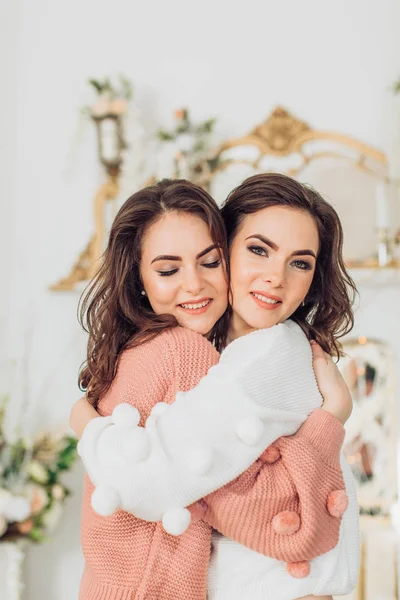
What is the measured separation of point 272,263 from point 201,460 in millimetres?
411

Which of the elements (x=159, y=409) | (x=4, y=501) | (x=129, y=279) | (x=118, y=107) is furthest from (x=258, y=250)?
(x=118, y=107)

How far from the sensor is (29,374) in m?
3.37

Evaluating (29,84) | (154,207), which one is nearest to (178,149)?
(29,84)

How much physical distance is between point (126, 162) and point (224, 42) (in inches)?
29.4

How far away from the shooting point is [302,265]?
1.38 metres

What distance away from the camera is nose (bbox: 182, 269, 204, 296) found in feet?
4.36

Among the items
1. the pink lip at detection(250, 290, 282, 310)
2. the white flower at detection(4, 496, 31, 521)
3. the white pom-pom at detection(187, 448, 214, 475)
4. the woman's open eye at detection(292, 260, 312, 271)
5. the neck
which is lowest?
the white flower at detection(4, 496, 31, 521)

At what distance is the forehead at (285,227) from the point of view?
1.34 metres

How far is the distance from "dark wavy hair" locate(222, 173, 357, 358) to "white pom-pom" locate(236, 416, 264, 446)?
0.38m

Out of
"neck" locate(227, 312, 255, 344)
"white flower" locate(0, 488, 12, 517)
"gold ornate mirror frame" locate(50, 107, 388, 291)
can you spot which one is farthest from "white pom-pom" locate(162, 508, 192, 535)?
"gold ornate mirror frame" locate(50, 107, 388, 291)

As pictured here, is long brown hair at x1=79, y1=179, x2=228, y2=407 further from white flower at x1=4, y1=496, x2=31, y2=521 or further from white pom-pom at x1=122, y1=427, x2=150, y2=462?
white flower at x1=4, y1=496, x2=31, y2=521

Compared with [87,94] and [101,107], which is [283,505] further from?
[87,94]

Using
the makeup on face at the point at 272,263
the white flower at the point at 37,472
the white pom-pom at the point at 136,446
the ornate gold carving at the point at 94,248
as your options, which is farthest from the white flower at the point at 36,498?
the white pom-pom at the point at 136,446

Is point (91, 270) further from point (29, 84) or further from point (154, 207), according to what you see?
point (154, 207)
